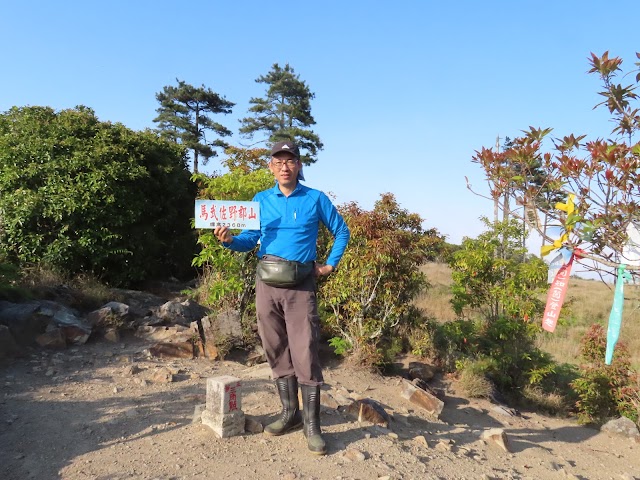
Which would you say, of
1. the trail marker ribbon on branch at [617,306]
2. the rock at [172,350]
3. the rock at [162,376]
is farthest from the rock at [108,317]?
the trail marker ribbon on branch at [617,306]

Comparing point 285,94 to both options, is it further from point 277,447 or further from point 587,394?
point 277,447

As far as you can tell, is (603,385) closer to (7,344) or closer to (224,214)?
(224,214)

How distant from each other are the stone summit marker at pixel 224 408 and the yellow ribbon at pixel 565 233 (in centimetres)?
225

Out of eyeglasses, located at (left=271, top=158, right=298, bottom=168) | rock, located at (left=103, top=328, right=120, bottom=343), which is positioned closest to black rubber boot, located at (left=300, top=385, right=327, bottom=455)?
eyeglasses, located at (left=271, top=158, right=298, bottom=168)

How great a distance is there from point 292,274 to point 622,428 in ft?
15.3

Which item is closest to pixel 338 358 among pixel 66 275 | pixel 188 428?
pixel 188 428

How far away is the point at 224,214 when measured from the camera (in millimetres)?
3273

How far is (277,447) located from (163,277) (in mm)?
6727

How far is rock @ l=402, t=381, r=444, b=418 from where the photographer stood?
5031mm

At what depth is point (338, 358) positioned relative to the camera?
→ 6.16 metres

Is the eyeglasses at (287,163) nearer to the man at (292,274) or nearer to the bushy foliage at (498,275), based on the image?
the man at (292,274)

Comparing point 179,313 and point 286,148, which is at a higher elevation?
point 286,148

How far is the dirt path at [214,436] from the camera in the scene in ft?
10.3

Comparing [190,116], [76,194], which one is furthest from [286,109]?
[76,194]
